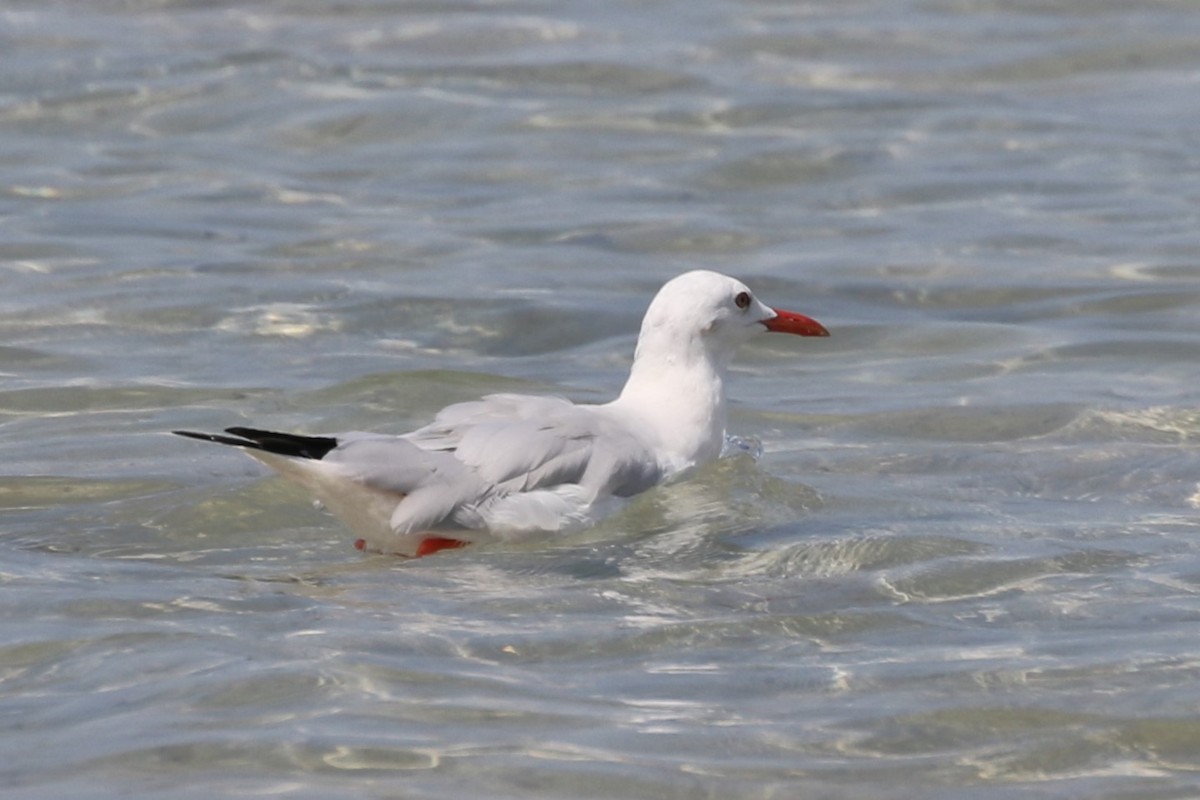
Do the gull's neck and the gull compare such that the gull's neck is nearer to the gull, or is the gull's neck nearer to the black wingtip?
the gull

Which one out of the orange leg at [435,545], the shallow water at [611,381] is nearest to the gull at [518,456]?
the orange leg at [435,545]

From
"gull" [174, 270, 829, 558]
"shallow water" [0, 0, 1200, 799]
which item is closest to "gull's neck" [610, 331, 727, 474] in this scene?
"gull" [174, 270, 829, 558]

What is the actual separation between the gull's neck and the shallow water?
17cm

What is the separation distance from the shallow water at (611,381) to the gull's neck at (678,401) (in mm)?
167

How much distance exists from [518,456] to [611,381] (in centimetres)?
250

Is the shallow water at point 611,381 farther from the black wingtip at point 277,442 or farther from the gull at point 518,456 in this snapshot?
the black wingtip at point 277,442

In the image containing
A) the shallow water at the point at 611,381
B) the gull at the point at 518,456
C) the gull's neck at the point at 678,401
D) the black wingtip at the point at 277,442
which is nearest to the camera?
the shallow water at the point at 611,381

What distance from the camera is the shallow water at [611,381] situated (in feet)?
17.7

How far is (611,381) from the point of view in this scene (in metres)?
9.46

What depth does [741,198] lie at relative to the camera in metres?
13.1

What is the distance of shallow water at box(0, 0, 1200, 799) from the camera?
17.7ft

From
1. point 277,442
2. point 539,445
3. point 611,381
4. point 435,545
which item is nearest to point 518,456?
point 539,445

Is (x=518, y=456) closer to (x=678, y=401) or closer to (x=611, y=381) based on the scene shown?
(x=678, y=401)

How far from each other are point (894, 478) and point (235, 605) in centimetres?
272
